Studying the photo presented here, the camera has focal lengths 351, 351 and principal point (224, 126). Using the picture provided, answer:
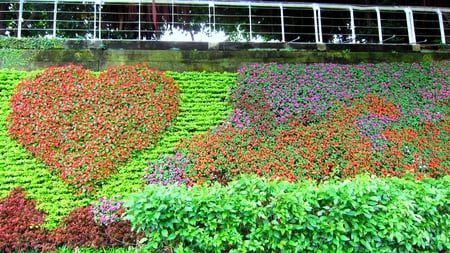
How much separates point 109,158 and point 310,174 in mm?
2919

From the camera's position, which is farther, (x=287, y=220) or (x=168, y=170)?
(x=168, y=170)

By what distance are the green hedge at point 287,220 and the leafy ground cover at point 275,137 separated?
1.56 metres

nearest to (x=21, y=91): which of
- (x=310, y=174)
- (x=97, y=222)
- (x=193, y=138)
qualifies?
(x=97, y=222)

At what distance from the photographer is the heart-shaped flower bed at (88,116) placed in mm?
4934

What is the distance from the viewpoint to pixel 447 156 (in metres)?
5.47

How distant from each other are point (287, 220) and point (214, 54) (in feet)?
13.1

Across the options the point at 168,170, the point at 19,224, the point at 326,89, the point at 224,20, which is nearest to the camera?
the point at 19,224

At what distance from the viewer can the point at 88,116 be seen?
518cm

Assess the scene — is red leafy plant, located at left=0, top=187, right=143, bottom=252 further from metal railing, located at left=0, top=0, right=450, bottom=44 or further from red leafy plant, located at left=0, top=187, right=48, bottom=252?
metal railing, located at left=0, top=0, right=450, bottom=44

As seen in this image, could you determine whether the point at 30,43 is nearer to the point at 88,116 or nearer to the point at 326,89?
the point at 88,116

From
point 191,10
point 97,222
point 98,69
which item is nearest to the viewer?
point 97,222

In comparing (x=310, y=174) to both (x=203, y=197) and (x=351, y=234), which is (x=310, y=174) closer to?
(x=351, y=234)

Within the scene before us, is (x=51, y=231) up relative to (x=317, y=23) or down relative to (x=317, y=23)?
down

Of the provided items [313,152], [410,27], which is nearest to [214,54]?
[313,152]
